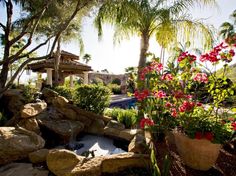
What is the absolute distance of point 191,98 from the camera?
169 inches

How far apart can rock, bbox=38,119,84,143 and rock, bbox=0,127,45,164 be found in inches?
69.6

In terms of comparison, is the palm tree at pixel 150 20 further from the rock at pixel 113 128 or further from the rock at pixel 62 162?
the rock at pixel 62 162

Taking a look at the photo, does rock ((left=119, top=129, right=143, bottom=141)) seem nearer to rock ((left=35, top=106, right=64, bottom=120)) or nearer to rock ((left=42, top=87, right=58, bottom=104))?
rock ((left=35, top=106, right=64, bottom=120))

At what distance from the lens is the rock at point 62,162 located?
13.6 ft

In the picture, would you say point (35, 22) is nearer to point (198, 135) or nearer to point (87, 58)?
point (198, 135)

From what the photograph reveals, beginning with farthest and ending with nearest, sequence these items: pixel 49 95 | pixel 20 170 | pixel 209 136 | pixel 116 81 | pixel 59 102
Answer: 1. pixel 116 81
2. pixel 49 95
3. pixel 59 102
4. pixel 20 170
5. pixel 209 136

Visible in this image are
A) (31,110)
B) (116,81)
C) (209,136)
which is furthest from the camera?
(116,81)

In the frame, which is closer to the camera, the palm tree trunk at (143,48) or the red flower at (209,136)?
the red flower at (209,136)

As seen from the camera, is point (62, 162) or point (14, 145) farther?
point (14, 145)

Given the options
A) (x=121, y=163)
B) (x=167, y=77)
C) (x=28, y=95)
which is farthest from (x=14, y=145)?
(x=28, y=95)

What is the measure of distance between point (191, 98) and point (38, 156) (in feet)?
11.9

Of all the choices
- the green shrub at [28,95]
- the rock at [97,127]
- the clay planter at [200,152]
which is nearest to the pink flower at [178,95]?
the clay planter at [200,152]

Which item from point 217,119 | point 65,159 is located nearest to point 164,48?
point 217,119

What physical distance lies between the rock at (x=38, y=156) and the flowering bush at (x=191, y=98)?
2.48 m
